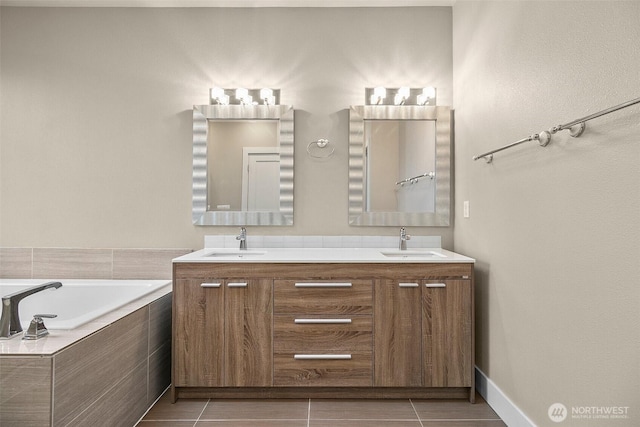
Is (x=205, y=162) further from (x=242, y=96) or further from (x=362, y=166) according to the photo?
(x=362, y=166)

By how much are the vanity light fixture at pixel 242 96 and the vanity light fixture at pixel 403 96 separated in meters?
0.67

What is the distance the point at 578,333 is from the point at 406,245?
1299 millimetres

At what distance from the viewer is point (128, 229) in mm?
2633

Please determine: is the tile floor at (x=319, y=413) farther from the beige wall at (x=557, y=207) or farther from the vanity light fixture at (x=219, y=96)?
the vanity light fixture at (x=219, y=96)

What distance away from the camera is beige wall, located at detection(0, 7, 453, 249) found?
8.62 feet

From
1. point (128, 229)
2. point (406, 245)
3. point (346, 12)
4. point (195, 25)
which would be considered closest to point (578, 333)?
point (406, 245)

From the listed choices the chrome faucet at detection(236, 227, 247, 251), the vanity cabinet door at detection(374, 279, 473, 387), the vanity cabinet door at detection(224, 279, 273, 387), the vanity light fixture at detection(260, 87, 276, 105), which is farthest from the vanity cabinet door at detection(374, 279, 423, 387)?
the vanity light fixture at detection(260, 87, 276, 105)

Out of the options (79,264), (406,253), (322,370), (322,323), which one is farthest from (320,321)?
(79,264)

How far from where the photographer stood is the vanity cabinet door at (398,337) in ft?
6.67

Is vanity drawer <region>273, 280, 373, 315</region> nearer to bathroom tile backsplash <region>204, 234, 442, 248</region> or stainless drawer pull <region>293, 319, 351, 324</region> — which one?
stainless drawer pull <region>293, 319, 351, 324</region>

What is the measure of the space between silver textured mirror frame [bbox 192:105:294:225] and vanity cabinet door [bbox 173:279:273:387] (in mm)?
Result: 671

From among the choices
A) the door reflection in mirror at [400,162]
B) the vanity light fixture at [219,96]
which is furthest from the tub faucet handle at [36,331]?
the door reflection in mirror at [400,162]

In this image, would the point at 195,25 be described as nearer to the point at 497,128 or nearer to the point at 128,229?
the point at 128,229

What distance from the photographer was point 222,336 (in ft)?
6.66
